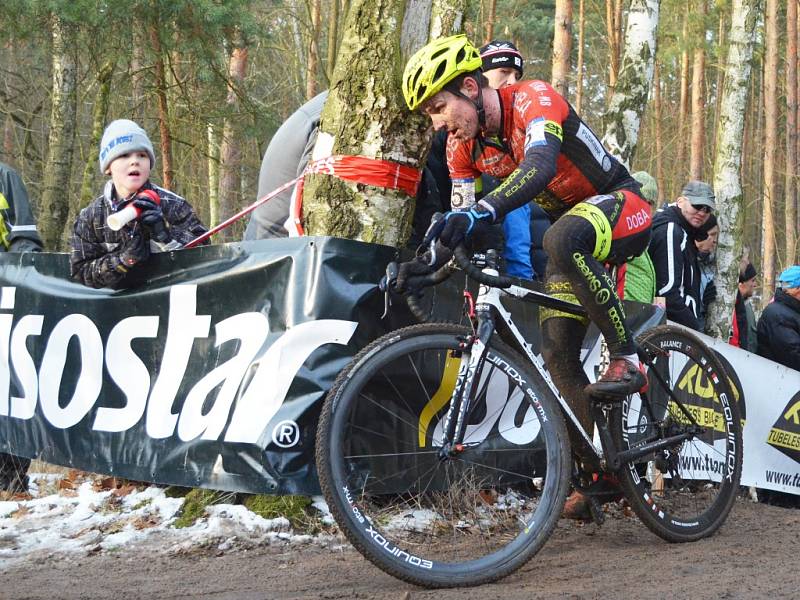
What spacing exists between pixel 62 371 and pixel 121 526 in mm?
1267

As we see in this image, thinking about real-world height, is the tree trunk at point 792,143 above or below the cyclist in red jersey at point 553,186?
above

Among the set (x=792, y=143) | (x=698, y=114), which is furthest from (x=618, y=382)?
(x=698, y=114)

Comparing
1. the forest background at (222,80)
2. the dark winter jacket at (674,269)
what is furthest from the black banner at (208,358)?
the dark winter jacket at (674,269)

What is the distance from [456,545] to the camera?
4473 millimetres

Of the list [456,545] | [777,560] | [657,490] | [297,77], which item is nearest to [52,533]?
[456,545]

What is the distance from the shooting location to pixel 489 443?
4.99 m

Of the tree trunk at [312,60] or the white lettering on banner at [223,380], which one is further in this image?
the tree trunk at [312,60]

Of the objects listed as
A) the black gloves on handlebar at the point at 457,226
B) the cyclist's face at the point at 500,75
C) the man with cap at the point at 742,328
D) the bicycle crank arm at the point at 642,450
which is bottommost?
the bicycle crank arm at the point at 642,450

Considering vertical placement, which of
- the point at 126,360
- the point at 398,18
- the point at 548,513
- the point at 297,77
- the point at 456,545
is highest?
the point at 297,77

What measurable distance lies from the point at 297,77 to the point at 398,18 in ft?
50.4

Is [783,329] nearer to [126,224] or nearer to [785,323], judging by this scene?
[785,323]

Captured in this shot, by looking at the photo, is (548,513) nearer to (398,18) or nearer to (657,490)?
(657,490)

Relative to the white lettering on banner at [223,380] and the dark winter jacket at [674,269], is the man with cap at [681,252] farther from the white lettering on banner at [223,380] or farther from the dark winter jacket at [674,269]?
the white lettering on banner at [223,380]

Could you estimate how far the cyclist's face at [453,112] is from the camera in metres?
4.10
